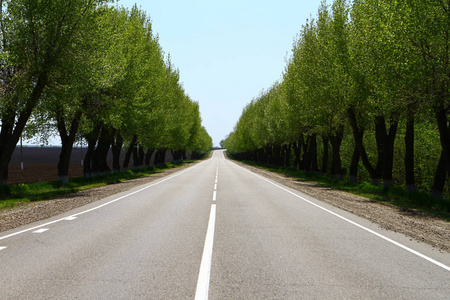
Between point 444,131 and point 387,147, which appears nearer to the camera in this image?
point 444,131

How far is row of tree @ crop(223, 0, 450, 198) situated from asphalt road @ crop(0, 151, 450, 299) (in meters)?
6.58

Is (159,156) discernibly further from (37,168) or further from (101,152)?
(101,152)

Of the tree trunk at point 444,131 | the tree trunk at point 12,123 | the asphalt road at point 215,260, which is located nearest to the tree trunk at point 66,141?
the tree trunk at point 12,123

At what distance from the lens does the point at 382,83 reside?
14523mm

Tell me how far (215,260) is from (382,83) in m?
11.8

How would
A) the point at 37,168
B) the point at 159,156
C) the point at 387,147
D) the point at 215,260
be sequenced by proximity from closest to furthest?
the point at 215,260, the point at 387,147, the point at 37,168, the point at 159,156

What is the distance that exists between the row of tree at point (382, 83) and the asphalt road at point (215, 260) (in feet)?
21.6

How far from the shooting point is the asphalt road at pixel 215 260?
14.8 feet

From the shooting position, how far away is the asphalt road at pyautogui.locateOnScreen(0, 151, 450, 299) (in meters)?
4.50

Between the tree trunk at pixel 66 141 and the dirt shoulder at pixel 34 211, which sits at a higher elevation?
the tree trunk at pixel 66 141

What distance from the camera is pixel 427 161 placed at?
26.5 meters

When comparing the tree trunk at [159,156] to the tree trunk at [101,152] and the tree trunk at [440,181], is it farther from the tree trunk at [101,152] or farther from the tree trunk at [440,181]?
the tree trunk at [440,181]

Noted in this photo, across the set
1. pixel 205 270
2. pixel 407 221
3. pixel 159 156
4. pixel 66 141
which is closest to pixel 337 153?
pixel 407 221

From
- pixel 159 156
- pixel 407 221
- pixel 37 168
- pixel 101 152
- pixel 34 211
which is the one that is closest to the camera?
pixel 407 221
